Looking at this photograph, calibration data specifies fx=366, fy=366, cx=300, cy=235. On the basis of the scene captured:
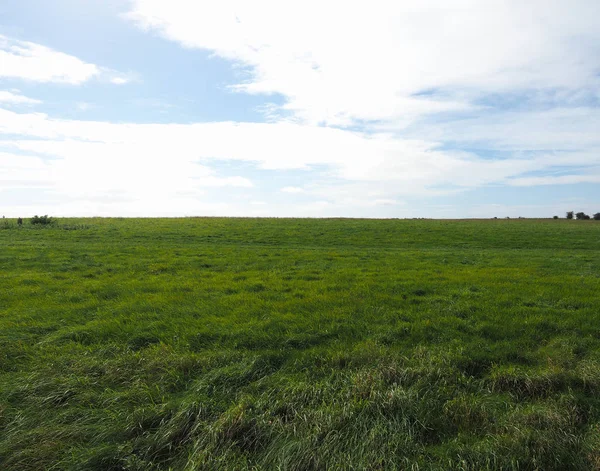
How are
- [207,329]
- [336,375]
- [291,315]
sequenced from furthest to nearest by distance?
[291,315]
[207,329]
[336,375]

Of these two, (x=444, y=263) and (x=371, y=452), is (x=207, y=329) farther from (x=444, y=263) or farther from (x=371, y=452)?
(x=444, y=263)

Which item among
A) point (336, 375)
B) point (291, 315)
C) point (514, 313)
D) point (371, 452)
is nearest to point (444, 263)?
point (514, 313)

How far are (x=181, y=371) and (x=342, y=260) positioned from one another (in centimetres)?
1274

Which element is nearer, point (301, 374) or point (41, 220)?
point (301, 374)

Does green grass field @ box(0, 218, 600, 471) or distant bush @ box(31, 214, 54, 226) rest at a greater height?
distant bush @ box(31, 214, 54, 226)

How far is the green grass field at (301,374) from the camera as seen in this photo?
5.06m

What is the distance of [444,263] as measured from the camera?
18.2 meters

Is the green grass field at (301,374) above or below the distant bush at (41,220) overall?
below

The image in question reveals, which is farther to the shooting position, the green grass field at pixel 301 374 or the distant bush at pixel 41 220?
the distant bush at pixel 41 220

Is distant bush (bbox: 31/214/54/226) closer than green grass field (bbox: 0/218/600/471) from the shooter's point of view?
No

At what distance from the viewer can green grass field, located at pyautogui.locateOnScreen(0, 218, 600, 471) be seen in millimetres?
5062

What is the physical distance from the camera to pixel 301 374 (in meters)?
6.86

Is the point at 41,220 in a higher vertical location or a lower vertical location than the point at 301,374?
higher

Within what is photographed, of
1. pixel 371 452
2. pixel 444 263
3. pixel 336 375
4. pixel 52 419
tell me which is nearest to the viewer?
pixel 371 452
